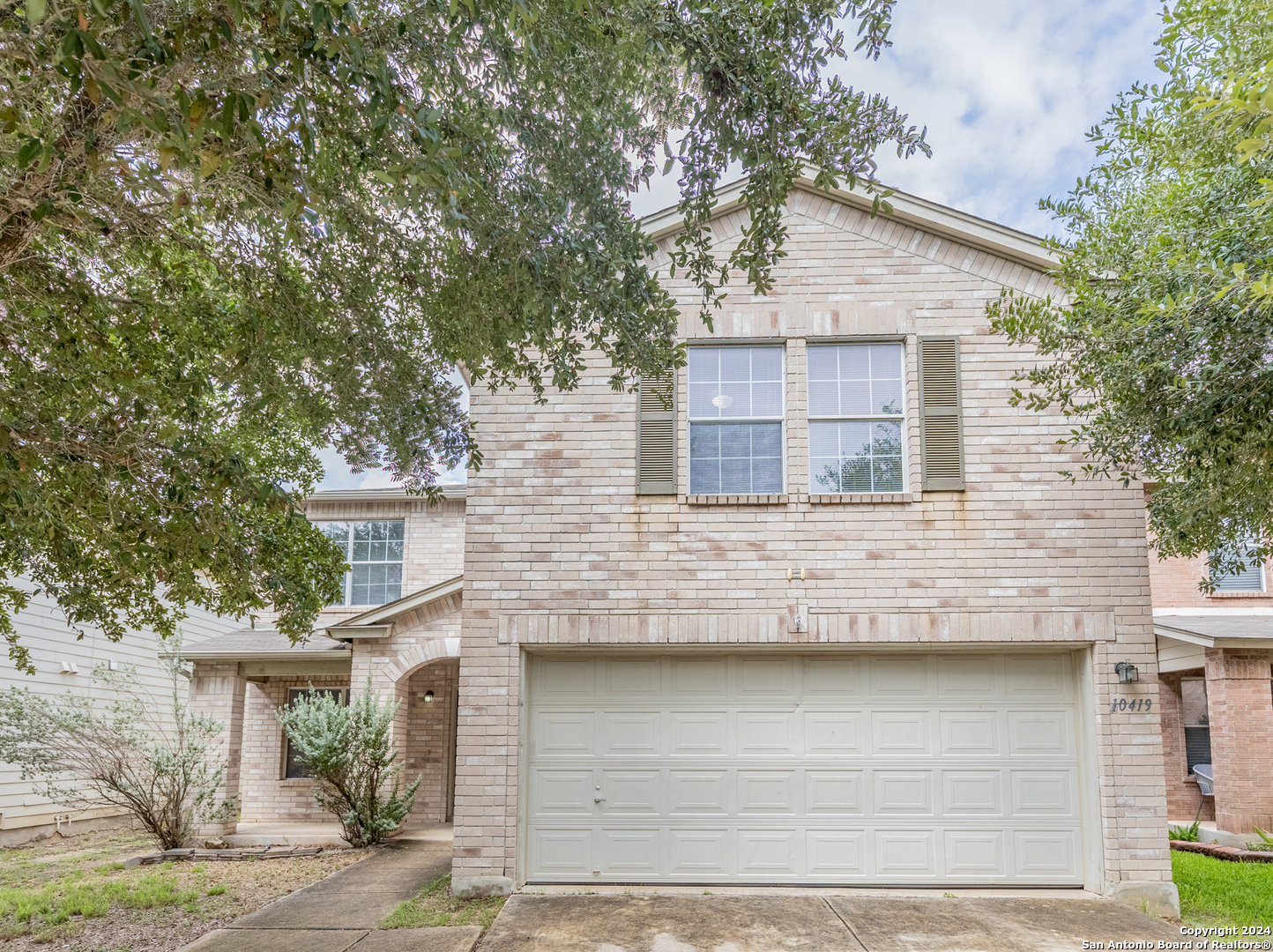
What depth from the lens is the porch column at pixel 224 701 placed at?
13.7 meters

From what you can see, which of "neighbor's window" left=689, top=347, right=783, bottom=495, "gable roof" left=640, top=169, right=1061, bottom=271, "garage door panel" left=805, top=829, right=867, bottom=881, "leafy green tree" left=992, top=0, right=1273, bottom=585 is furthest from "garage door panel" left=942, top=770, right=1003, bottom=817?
"gable roof" left=640, top=169, right=1061, bottom=271

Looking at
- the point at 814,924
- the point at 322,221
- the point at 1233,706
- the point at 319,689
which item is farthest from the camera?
the point at 319,689

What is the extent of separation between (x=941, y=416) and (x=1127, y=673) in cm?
283

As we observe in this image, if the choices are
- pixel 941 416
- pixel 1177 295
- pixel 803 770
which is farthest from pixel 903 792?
pixel 1177 295

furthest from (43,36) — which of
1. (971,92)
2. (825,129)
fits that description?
(971,92)

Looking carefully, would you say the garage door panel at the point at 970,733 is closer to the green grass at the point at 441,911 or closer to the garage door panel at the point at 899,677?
the garage door panel at the point at 899,677

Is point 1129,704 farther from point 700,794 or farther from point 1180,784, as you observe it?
point 1180,784

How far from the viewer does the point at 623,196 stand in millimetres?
6062

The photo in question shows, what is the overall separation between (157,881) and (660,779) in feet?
18.5

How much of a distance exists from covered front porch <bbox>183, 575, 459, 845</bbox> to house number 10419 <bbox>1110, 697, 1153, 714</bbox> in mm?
8415

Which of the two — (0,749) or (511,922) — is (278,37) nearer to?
(511,922)

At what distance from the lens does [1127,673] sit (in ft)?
26.5

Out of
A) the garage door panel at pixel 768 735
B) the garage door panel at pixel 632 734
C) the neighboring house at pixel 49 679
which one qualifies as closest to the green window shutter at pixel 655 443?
the garage door panel at pixel 632 734

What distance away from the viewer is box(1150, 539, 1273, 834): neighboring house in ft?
43.9
